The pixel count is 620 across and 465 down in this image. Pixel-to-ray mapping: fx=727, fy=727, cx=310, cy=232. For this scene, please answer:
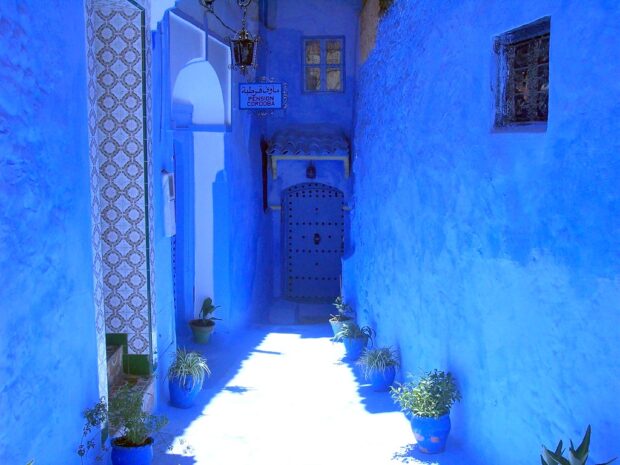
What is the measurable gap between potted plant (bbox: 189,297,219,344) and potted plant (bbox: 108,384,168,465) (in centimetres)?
466

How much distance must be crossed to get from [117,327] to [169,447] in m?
1.27

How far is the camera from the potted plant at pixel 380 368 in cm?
857

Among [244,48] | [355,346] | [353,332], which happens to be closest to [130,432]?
[355,346]

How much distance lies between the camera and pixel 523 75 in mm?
5363

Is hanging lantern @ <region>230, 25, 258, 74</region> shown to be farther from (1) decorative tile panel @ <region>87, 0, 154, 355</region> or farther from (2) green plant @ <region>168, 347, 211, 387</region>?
(2) green plant @ <region>168, 347, 211, 387</region>

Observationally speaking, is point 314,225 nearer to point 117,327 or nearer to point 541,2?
point 117,327

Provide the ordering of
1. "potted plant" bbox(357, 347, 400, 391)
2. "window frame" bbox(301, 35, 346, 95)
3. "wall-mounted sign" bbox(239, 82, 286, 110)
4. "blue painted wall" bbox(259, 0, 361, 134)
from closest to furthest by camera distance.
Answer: "potted plant" bbox(357, 347, 400, 391)
"wall-mounted sign" bbox(239, 82, 286, 110)
"blue painted wall" bbox(259, 0, 361, 134)
"window frame" bbox(301, 35, 346, 95)

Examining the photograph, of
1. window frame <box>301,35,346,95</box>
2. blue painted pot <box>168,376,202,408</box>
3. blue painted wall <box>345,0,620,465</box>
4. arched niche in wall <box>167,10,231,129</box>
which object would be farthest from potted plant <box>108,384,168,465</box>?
window frame <box>301,35,346,95</box>

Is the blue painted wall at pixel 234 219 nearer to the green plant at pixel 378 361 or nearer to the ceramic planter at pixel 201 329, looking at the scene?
the ceramic planter at pixel 201 329

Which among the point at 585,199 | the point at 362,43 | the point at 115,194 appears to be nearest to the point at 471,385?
the point at 585,199

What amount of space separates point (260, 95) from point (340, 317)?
3.76 metres

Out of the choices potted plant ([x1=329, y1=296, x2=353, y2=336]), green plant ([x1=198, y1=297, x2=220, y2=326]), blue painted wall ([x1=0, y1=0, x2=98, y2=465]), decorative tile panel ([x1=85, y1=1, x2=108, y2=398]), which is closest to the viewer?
blue painted wall ([x1=0, y1=0, x2=98, y2=465])

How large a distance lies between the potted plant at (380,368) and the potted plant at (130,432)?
317cm

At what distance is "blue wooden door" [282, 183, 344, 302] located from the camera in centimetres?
1472
